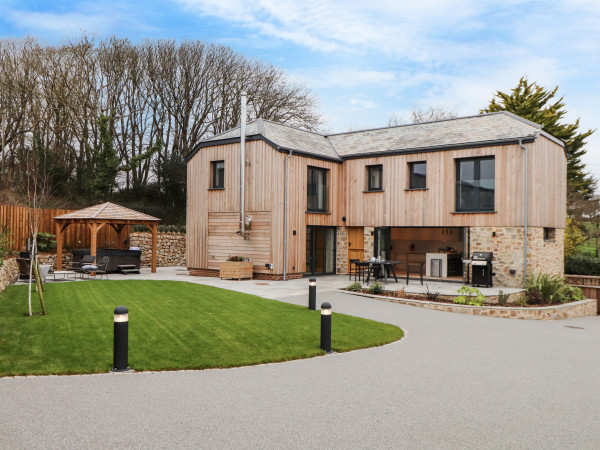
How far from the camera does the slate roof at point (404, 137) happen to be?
57.9ft

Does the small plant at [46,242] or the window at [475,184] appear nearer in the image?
the window at [475,184]

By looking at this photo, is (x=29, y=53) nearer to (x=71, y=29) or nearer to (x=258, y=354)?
(x=71, y=29)

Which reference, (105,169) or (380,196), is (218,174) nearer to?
(380,196)

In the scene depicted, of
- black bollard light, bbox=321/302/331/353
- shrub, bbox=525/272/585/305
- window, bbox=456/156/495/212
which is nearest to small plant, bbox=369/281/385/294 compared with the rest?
shrub, bbox=525/272/585/305

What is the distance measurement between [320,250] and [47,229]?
11358 millimetres

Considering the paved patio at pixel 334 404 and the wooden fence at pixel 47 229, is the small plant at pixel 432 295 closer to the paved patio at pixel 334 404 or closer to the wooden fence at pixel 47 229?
the paved patio at pixel 334 404

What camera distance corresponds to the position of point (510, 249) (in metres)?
17.1

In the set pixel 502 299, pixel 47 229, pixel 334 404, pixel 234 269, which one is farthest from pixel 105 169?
pixel 334 404

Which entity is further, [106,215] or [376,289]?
[106,215]

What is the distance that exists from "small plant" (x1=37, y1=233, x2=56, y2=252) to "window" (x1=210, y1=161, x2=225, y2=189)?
694 cm

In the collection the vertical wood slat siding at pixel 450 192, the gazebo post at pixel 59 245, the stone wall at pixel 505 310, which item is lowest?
the stone wall at pixel 505 310

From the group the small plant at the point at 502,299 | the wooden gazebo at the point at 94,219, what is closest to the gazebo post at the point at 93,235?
the wooden gazebo at the point at 94,219

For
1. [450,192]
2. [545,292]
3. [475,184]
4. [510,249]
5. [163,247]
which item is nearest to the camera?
[545,292]

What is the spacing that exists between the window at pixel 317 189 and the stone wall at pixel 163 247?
8.72 metres
